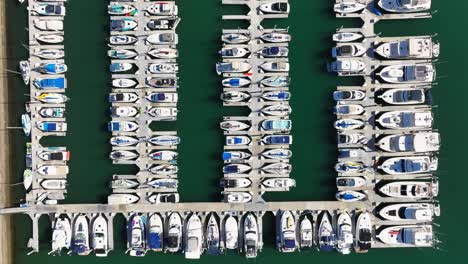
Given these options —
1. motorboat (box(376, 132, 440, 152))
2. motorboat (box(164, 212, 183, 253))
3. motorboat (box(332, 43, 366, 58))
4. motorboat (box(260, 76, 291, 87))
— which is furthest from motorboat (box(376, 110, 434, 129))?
motorboat (box(164, 212, 183, 253))

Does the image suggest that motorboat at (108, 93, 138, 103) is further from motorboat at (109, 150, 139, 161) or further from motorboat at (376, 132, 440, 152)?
Answer: motorboat at (376, 132, 440, 152)

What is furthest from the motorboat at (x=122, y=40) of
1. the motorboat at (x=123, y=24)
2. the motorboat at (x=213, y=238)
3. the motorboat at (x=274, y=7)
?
the motorboat at (x=213, y=238)

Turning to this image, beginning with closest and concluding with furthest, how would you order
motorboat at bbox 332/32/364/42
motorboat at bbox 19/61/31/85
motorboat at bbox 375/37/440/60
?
motorboat at bbox 375/37/440/60, motorboat at bbox 332/32/364/42, motorboat at bbox 19/61/31/85

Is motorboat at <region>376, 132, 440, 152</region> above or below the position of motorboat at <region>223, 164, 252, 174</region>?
above

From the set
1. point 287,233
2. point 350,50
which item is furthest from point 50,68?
point 350,50

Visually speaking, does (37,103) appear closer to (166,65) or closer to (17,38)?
(17,38)
